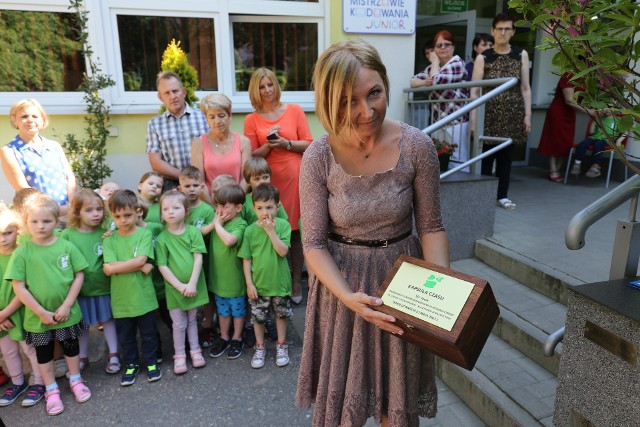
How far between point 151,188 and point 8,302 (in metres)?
1.27

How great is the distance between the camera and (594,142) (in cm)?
583

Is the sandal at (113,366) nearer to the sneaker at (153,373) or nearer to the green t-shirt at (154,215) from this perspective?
the sneaker at (153,373)

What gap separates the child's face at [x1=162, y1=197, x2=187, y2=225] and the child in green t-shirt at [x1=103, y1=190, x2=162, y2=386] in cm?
17

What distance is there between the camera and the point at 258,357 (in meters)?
3.32

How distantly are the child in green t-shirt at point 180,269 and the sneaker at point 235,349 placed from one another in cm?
21

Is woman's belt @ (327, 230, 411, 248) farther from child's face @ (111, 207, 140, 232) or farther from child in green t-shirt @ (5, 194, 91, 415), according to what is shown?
child in green t-shirt @ (5, 194, 91, 415)

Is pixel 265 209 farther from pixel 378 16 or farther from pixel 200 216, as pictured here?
pixel 378 16

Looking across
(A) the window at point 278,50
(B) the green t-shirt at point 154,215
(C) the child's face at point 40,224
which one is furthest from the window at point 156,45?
(C) the child's face at point 40,224

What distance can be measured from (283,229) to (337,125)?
1.87m

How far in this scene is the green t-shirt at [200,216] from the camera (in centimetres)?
352

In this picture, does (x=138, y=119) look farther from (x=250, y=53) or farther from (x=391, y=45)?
(x=391, y=45)

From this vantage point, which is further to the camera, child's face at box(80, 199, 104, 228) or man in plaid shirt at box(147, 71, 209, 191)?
man in plaid shirt at box(147, 71, 209, 191)

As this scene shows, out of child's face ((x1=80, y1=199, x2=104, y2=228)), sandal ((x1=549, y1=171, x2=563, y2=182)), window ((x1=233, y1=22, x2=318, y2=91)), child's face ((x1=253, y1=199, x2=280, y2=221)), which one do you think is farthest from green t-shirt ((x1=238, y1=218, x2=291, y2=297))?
sandal ((x1=549, y1=171, x2=563, y2=182))

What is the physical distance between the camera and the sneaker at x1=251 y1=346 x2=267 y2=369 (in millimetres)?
3270
